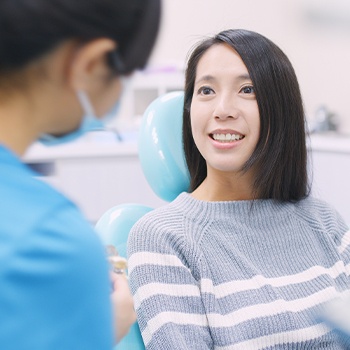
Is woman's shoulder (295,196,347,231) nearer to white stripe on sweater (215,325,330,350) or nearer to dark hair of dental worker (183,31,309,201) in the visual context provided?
dark hair of dental worker (183,31,309,201)

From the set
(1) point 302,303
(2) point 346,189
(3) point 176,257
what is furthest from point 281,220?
(2) point 346,189

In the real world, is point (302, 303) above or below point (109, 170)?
above

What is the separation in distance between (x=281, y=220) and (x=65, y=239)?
0.99 meters

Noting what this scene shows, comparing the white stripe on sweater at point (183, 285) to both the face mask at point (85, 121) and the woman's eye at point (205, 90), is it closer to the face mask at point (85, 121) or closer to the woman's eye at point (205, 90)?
the woman's eye at point (205, 90)

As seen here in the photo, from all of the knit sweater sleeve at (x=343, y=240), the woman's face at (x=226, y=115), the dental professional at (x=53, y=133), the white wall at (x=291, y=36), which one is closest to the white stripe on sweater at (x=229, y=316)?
the knit sweater sleeve at (x=343, y=240)

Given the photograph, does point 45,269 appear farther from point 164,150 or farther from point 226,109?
point 164,150

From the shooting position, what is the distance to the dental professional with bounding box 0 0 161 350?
0.58 metres

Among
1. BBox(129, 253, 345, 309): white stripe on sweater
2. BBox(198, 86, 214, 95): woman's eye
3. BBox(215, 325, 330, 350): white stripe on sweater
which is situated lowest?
BBox(215, 325, 330, 350): white stripe on sweater

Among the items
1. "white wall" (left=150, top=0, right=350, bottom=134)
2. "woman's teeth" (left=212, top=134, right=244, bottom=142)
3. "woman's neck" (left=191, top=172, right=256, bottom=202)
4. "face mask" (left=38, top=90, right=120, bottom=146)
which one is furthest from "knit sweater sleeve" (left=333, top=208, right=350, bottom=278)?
"white wall" (left=150, top=0, right=350, bottom=134)

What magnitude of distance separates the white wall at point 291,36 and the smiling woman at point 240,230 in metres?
1.92

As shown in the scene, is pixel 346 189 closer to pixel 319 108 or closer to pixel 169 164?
pixel 319 108

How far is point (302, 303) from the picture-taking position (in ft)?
4.54

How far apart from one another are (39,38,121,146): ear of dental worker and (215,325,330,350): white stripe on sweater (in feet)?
2.34

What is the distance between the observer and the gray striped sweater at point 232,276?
1.29 m
